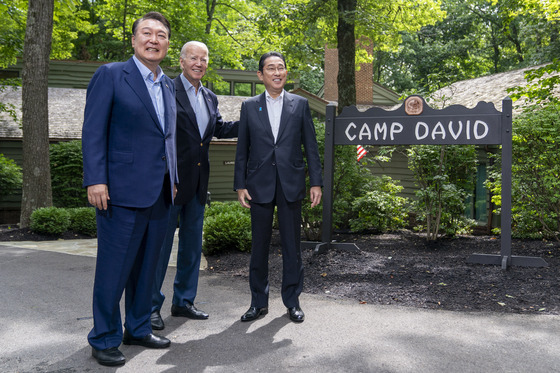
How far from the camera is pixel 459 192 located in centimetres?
869

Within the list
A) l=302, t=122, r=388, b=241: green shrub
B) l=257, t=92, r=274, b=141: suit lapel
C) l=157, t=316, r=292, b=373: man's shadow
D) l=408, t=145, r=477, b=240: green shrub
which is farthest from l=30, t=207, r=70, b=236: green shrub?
l=157, t=316, r=292, b=373: man's shadow

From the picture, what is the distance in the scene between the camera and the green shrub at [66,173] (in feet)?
50.0

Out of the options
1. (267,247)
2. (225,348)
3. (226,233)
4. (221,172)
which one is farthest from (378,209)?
(221,172)

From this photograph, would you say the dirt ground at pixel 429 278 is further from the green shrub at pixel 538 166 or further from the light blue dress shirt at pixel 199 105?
the light blue dress shirt at pixel 199 105

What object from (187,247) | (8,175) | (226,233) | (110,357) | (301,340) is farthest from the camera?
(8,175)

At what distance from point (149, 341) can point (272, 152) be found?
1.79 meters

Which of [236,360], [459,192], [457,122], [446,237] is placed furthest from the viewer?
[446,237]

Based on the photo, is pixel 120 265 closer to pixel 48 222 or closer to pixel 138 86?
pixel 138 86

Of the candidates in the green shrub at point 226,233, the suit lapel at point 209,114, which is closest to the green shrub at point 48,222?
the green shrub at point 226,233

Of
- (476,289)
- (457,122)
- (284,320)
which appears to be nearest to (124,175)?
(284,320)

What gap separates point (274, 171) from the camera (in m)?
4.41

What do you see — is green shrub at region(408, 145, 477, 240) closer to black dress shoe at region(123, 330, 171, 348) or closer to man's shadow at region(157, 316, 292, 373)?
man's shadow at region(157, 316, 292, 373)

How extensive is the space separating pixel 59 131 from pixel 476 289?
16.0m

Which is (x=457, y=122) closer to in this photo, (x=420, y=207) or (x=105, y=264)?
(x=420, y=207)
